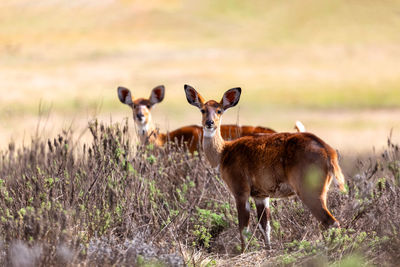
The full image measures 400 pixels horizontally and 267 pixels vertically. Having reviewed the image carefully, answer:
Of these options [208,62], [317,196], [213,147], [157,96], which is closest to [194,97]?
[213,147]

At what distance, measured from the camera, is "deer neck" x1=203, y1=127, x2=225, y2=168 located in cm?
785

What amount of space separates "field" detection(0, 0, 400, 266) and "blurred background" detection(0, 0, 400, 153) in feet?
0.70

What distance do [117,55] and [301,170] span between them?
69.3 meters

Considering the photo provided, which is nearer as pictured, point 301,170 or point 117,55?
point 301,170

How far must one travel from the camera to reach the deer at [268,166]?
265 inches

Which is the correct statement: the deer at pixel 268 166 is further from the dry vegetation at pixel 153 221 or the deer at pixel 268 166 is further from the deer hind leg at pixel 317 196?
the dry vegetation at pixel 153 221

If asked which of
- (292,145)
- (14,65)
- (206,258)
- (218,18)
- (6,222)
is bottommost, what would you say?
(206,258)

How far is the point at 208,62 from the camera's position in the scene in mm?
70938

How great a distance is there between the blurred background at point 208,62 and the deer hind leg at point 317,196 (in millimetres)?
3124

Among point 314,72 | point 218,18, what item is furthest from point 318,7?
point 314,72

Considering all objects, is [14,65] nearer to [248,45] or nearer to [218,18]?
[248,45]

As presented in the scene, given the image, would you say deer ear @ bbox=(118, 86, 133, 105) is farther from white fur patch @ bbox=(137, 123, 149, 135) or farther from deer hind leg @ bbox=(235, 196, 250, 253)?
deer hind leg @ bbox=(235, 196, 250, 253)

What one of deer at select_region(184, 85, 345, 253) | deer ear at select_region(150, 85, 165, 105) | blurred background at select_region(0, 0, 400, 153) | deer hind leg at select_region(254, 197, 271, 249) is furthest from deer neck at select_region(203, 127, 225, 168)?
deer ear at select_region(150, 85, 165, 105)

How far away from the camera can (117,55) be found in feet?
246
